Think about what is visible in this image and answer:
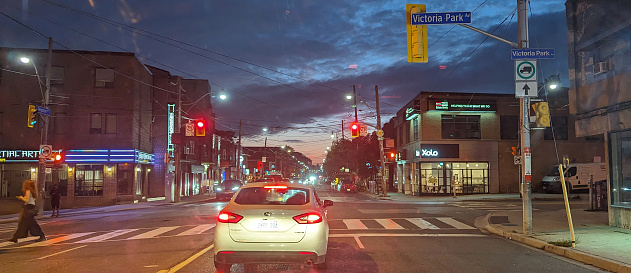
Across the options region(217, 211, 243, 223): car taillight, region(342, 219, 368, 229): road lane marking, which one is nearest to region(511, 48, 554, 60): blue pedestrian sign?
region(342, 219, 368, 229): road lane marking

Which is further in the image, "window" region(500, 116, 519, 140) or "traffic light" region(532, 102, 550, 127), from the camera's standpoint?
"window" region(500, 116, 519, 140)

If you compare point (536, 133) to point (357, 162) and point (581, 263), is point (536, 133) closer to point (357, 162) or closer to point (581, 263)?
point (357, 162)

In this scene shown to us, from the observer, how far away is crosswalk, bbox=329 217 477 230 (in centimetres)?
1542

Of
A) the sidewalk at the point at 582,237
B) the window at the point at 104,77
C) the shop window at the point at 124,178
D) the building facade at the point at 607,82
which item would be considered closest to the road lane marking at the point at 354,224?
the sidewalk at the point at 582,237

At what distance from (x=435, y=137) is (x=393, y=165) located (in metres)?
17.3

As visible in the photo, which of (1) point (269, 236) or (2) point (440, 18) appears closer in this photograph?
(1) point (269, 236)

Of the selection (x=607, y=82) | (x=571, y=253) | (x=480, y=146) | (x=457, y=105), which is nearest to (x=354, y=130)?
(x=457, y=105)

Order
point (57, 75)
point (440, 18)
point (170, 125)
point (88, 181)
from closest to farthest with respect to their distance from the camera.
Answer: point (440, 18) → point (57, 75) → point (88, 181) → point (170, 125)

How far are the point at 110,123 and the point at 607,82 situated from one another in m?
30.4

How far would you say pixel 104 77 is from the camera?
109 ft

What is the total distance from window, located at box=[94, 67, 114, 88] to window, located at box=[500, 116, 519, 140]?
3132 centimetres

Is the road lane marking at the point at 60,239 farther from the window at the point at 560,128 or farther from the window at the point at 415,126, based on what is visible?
the window at the point at 560,128

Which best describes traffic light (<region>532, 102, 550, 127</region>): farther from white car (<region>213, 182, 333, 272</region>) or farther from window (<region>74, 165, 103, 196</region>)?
window (<region>74, 165, 103, 196</region>)

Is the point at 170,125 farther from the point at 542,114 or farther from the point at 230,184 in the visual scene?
the point at 542,114
